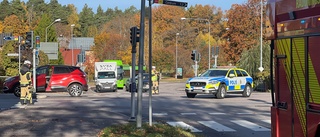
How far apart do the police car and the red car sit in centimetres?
636

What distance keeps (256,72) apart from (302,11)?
133ft

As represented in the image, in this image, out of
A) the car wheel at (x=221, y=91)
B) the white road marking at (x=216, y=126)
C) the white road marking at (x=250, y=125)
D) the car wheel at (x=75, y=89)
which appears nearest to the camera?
the white road marking at (x=216, y=126)

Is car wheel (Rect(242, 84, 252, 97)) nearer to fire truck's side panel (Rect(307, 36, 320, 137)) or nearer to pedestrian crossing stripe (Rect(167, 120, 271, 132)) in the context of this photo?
pedestrian crossing stripe (Rect(167, 120, 271, 132))

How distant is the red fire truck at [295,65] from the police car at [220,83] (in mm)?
20113

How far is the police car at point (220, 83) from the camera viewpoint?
2797 centimetres

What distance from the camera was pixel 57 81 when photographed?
97.2ft

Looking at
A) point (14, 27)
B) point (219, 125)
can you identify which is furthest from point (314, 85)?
point (14, 27)

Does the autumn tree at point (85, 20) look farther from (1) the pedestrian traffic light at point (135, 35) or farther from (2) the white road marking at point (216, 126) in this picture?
(1) the pedestrian traffic light at point (135, 35)

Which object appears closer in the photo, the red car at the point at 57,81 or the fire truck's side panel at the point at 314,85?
the fire truck's side panel at the point at 314,85

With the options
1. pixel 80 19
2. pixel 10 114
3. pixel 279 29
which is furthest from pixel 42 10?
pixel 279 29

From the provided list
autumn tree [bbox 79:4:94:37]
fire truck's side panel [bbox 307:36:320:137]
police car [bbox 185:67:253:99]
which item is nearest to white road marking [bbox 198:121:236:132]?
fire truck's side panel [bbox 307:36:320:137]

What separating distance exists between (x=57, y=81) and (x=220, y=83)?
9.24 meters

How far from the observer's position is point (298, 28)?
22.6 feet

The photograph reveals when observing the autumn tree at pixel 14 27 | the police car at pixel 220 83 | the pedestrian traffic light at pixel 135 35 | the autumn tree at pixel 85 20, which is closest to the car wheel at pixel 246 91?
the police car at pixel 220 83
